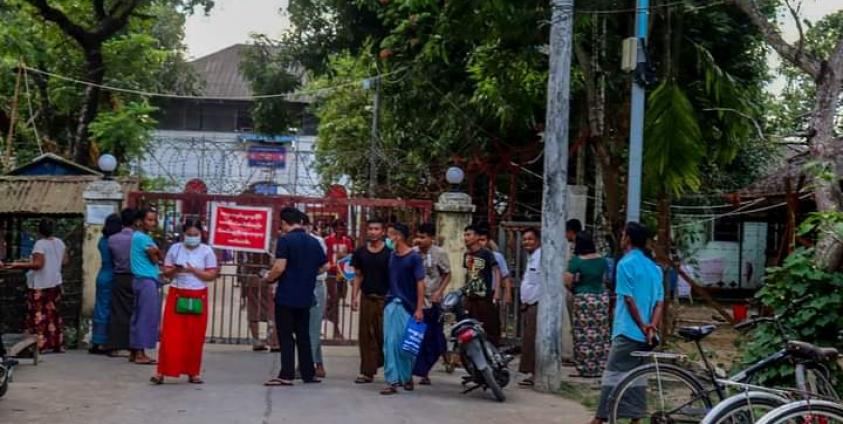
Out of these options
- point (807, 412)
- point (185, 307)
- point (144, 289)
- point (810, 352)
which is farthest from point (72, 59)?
point (807, 412)

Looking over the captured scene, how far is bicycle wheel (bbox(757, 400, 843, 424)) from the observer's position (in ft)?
17.7

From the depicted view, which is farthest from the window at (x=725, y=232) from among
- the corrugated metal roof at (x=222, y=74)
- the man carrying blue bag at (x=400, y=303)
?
the man carrying blue bag at (x=400, y=303)

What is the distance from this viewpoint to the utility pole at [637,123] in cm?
996

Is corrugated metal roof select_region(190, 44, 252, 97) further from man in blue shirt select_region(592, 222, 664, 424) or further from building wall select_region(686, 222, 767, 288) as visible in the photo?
man in blue shirt select_region(592, 222, 664, 424)

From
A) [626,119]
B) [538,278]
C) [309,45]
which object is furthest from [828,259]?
[309,45]

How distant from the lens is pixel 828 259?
27.5 feet

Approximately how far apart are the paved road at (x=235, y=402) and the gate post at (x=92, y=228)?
1647mm

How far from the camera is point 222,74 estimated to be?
4197 centimetres

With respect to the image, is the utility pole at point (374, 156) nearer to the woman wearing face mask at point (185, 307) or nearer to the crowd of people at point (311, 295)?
the crowd of people at point (311, 295)

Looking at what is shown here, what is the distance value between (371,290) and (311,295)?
0.66 metres

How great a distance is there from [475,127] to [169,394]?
957 centimetres

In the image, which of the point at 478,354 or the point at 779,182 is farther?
the point at 779,182

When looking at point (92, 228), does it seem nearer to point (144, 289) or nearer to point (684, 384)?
point (144, 289)

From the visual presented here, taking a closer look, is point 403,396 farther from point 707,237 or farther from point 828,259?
point 707,237
